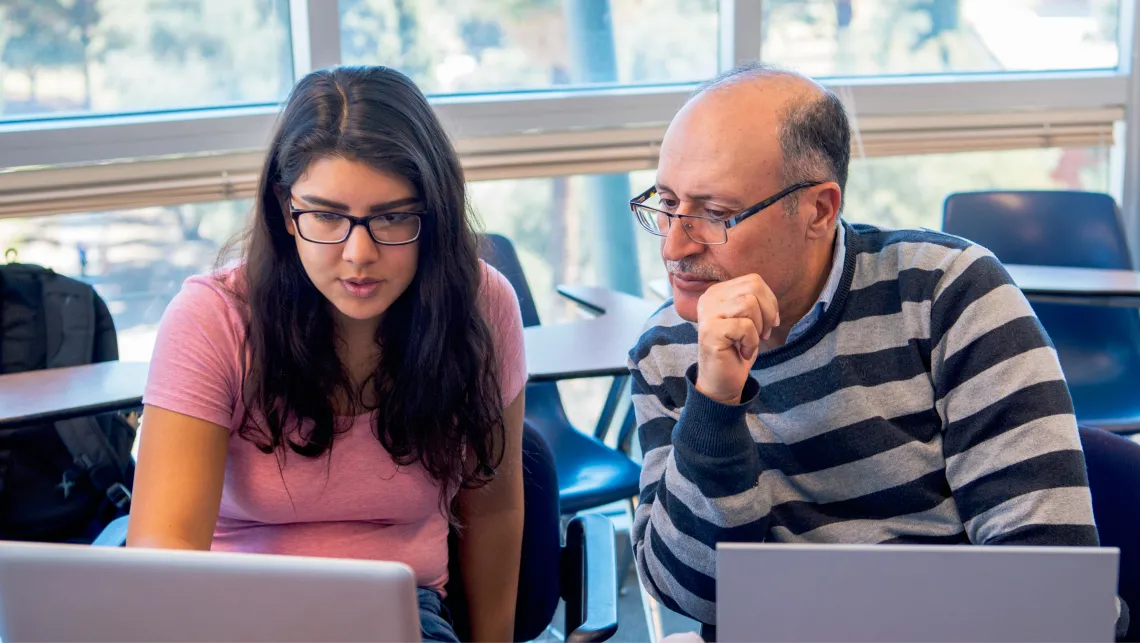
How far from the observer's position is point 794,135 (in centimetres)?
142

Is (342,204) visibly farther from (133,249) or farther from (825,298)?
(133,249)

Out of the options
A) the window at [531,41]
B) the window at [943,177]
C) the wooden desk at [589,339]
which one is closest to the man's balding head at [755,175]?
the wooden desk at [589,339]

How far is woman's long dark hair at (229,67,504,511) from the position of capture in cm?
144

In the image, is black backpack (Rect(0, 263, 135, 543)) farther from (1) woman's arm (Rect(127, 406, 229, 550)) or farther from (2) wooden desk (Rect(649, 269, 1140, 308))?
(2) wooden desk (Rect(649, 269, 1140, 308))

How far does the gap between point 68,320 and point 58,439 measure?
0.31 m

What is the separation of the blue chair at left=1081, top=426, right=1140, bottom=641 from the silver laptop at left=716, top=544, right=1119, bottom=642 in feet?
2.09

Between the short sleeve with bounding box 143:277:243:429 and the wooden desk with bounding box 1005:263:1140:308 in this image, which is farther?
the wooden desk with bounding box 1005:263:1140:308

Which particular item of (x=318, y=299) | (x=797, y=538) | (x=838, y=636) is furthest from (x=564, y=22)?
(x=838, y=636)

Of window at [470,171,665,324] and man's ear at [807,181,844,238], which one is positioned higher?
man's ear at [807,181,844,238]

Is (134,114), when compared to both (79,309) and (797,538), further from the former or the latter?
(797,538)

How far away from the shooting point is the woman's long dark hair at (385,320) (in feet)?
4.71

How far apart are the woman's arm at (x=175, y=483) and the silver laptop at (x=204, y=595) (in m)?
0.48

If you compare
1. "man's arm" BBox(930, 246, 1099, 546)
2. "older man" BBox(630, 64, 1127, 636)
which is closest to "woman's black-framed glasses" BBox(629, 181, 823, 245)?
"older man" BBox(630, 64, 1127, 636)

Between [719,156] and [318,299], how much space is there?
59 cm
